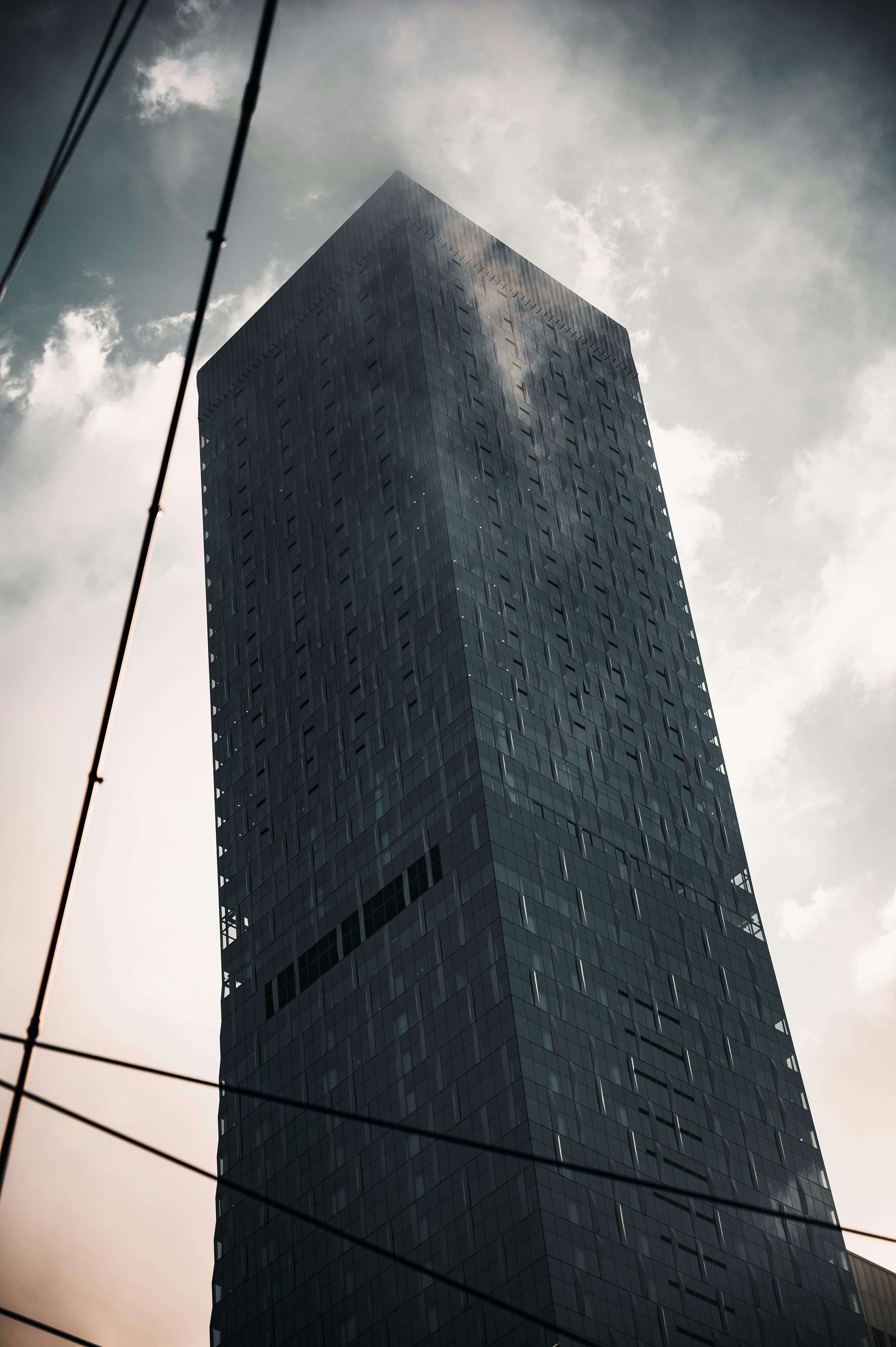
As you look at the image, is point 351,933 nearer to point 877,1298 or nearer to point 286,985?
point 286,985

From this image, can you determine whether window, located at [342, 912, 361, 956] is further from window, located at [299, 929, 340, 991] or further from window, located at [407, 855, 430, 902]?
window, located at [407, 855, 430, 902]

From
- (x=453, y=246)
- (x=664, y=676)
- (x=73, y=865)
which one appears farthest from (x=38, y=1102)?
(x=453, y=246)

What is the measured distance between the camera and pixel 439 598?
132 m

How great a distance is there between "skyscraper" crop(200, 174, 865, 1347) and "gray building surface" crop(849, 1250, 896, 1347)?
5.51 metres

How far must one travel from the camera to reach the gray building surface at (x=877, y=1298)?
383 feet

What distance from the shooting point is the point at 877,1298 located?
120688 mm

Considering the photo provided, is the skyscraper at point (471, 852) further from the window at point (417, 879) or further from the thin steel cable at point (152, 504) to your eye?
the thin steel cable at point (152, 504)

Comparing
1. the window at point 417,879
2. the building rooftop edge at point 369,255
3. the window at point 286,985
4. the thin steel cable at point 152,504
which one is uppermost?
the building rooftop edge at point 369,255

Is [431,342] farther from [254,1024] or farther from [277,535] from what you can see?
[254,1024]

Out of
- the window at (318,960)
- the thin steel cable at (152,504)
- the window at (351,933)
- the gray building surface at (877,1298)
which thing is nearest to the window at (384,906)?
the window at (351,933)

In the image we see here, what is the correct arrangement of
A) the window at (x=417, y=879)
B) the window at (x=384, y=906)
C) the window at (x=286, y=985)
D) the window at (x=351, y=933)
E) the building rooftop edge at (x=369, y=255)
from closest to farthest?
the window at (x=417, y=879) < the window at (x=384, y=906) < the window at (x=351, y=933) < the window at (x=286, y=985) < the building rooftop edge at (x=369, y=255)

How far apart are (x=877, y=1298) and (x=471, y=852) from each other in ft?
162

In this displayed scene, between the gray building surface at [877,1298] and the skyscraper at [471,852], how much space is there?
5.51 meters

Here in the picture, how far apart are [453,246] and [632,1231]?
107274mm
